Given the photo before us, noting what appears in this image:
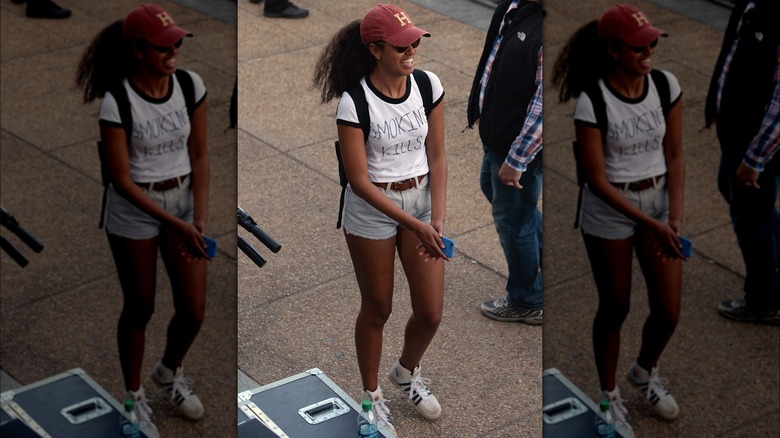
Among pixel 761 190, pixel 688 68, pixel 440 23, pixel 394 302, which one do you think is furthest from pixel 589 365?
pixel 440 23

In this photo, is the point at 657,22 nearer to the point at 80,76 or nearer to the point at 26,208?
the point at 80,76

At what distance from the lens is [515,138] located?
427 centimetres

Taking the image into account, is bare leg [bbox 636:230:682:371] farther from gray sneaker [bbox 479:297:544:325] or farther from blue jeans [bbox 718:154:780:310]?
gray sneaker [bbox 479:297:544:325]

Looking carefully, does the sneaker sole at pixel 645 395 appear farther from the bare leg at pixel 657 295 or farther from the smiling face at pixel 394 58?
the smiling face at pixel 394 58

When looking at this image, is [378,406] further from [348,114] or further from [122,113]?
[122,113]

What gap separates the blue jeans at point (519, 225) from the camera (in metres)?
4.54

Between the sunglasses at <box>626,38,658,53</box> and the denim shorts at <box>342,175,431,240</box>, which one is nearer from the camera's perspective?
the sunglasses at <box>626,38,658,53</box>

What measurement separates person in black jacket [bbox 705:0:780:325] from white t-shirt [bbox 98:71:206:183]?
33.7 inches

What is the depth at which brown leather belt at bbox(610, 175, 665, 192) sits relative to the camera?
5.32 ft

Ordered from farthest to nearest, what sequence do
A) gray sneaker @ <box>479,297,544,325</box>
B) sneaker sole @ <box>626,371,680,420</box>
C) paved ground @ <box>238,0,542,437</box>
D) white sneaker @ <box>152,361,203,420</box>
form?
gray sneaker @ <box>479,297,544,325</box>, paved ground @ <box>238,0,542,437</box>, white sneaker @ <box>152,361,203,420</box>, sneaker sole @ <box>626,371,680,420</box>

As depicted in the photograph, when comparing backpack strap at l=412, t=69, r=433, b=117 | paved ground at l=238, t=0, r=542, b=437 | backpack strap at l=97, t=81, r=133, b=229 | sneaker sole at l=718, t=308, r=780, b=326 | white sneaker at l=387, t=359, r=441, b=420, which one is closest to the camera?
sneaker sole at l=718, t=308, r=780, b=326

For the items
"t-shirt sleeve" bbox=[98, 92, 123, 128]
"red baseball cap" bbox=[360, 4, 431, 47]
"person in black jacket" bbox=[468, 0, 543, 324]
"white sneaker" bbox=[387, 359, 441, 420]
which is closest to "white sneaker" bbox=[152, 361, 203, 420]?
"t-shirt sleeve" bbox=[98, 92, 123, 128]

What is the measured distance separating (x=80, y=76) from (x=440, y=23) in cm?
538

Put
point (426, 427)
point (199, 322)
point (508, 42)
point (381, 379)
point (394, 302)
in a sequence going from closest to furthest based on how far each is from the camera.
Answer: point (199, 322) → point (508, 42) → point (426, 427) → point (381, 379) → point (394, 302)
